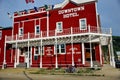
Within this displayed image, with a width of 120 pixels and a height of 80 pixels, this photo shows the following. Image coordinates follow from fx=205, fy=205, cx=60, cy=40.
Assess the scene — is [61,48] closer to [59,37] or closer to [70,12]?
[59,37]

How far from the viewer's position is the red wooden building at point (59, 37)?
26125 millimetres

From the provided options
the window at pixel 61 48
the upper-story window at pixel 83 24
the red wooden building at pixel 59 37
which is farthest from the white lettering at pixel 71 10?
the window at pixel 61 48

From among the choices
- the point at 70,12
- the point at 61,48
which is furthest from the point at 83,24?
the point at 61,48

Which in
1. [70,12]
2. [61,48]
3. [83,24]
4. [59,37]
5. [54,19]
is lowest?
[61,48]

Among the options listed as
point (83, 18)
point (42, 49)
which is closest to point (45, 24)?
point (42, 49)

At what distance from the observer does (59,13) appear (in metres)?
29.5

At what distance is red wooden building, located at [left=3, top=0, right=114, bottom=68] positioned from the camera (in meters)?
26.1

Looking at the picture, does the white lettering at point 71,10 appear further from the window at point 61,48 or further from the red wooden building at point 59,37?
the window at point 61,48

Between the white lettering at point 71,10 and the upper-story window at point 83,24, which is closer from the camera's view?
the upper-story window at point 83,24

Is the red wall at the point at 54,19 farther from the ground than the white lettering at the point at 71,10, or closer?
closer

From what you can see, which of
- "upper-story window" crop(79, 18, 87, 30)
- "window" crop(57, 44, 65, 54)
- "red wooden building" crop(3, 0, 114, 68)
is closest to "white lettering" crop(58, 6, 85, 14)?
"red wooden building" crop(3, 0, 114, 68)

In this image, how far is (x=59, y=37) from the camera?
1056 inches

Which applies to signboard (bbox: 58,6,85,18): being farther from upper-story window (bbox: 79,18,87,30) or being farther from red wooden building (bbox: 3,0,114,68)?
upper-story window (bbox: 79,18,87,30)

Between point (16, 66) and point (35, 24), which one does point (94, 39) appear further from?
point (16, 66)
